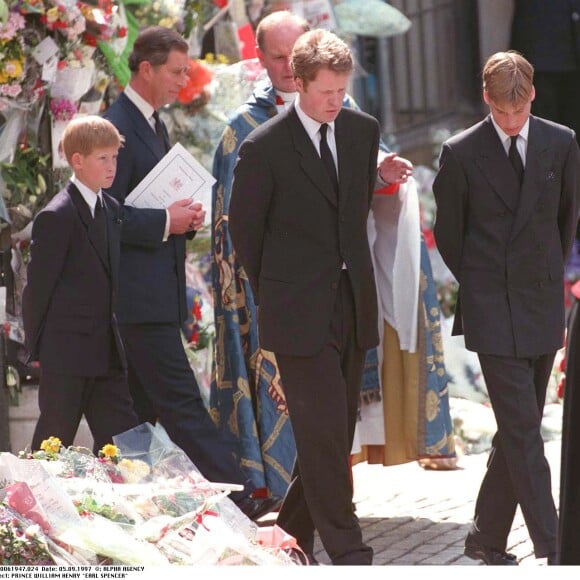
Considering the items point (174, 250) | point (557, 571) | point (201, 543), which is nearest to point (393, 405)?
point (174, 250)

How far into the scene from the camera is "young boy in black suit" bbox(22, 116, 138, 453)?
5820mm

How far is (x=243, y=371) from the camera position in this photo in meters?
6.60

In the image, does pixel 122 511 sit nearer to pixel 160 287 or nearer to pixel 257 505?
pixel 160 287

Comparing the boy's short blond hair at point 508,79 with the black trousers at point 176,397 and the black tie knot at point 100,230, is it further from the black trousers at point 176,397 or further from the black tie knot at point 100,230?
the black trousers at point 176,397

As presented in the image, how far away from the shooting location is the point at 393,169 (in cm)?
591

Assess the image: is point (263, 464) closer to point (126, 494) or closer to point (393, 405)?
point (393, 405)

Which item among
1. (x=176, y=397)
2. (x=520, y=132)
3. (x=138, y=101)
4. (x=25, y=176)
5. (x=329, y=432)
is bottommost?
(x=176, y=397)

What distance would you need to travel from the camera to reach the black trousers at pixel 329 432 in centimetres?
552

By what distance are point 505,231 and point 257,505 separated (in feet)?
5.40

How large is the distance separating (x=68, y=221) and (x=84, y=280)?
0.23 metres

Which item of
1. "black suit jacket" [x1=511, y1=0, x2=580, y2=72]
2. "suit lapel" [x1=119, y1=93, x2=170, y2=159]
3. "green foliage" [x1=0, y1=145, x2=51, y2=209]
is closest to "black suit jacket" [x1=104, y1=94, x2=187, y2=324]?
"suit lapel" [x1=119, y1=93, x2=170, y2=159]

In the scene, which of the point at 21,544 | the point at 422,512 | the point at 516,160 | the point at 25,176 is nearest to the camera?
the point at 21,544

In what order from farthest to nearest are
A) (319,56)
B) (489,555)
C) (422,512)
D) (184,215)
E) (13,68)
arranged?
(422,512) → (13,68) → (184,215) → (489,555) → (319,56)

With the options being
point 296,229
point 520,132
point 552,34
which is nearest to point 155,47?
point 296,229
